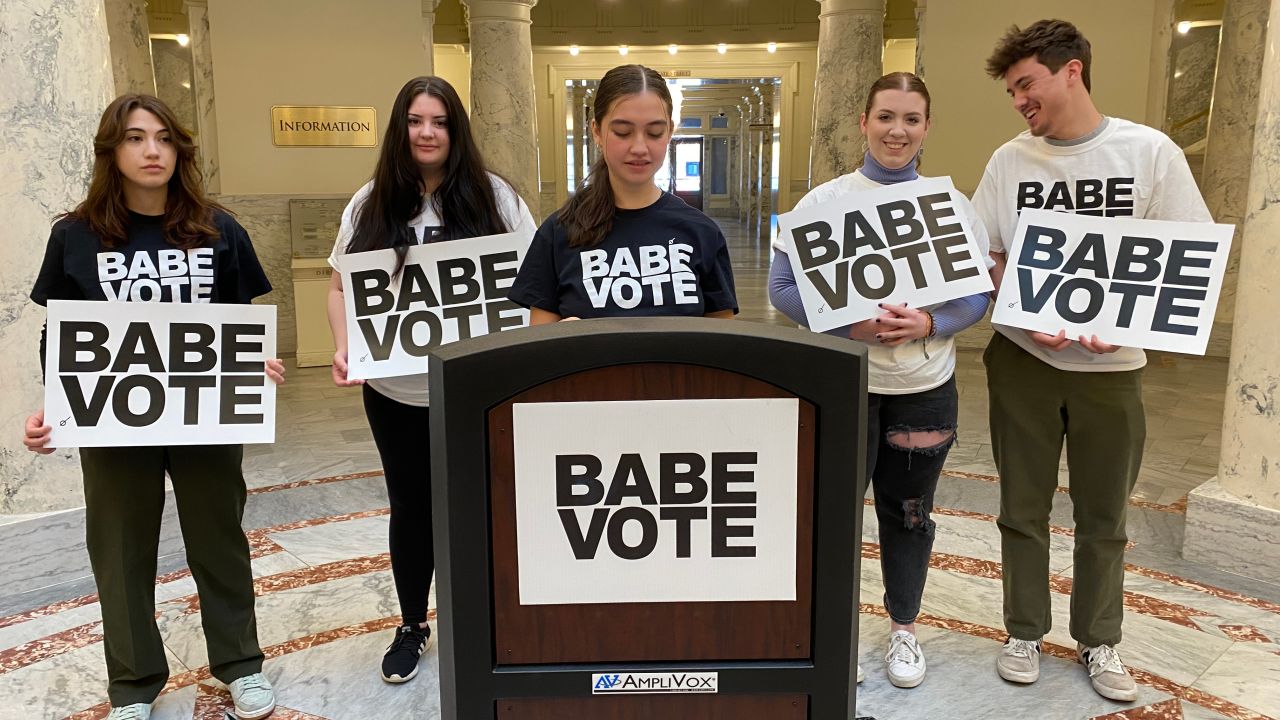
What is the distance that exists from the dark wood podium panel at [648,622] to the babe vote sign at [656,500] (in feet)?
0.04

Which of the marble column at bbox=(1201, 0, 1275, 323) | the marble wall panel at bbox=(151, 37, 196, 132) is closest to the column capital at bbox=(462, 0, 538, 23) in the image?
the marble column at bbox=(1201, 0, 1275, 323)

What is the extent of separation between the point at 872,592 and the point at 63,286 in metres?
2.92

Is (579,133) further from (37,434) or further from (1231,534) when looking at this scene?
(37,434)

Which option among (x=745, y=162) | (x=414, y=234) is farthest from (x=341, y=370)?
(x=745, y=162)

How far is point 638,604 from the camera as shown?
1228mm

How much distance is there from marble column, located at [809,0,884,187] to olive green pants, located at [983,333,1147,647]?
257 inches

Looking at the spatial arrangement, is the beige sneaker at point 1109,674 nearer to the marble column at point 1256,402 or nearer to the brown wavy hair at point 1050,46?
the marble column at point 1256,402

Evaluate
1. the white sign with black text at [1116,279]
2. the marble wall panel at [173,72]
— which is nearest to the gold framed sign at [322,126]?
the white sign with black text at [1116,279]

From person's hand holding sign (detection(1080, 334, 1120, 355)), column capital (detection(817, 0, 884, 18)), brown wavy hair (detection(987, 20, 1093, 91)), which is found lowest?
person's hand holding sign (detection(1080, 334, 1120, 355))

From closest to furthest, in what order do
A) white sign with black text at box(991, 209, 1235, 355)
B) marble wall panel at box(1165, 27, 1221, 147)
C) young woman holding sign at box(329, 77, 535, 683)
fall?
1. white sign with black text at box(991, 209, 1235, 355)
2. young woman holding sign at box(329, 77, 535, 683)
3. marble wall panel at box(1165, 27, 1221, 147)

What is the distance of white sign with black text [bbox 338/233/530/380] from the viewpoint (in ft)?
8.77

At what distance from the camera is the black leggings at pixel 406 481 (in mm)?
2797

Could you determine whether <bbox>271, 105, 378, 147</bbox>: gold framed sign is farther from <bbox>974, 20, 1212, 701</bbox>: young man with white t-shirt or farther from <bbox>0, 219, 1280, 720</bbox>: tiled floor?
<bbox>974, 20, 1212, 701</bbox>: young man with white t-shirt

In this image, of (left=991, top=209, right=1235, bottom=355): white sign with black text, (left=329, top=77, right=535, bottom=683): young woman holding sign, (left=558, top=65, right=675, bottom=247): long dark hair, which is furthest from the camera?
(left=329, top=77, right=535, bottom=683): young woman holding sign
